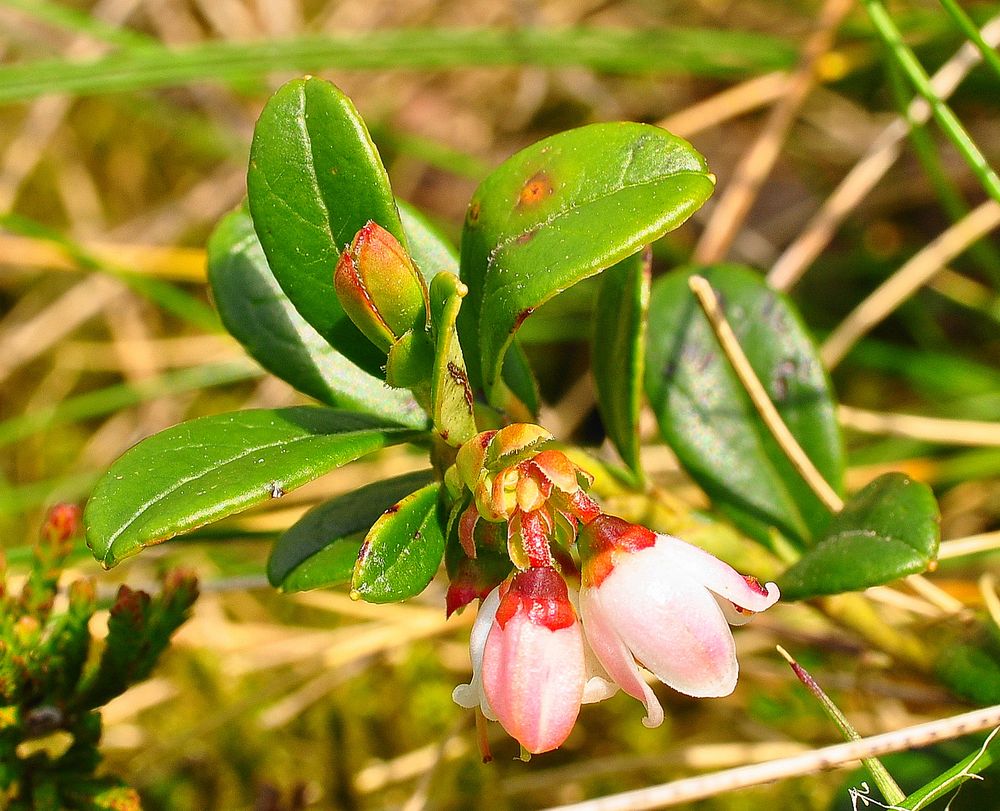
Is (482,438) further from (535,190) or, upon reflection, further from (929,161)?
(929,161)

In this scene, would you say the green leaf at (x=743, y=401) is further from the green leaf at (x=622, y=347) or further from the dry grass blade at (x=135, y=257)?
the dry grass blade at (x=135, y=257)

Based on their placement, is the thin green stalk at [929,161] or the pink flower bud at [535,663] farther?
the thin green stalk at [929,161]

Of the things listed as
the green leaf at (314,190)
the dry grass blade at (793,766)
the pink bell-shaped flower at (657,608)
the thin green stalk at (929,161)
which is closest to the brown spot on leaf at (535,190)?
the green leaf at (314,190)

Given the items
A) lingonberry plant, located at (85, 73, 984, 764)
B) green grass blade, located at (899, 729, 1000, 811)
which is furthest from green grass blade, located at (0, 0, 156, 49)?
green grass blade, located at (899, 729, 1000, 811)

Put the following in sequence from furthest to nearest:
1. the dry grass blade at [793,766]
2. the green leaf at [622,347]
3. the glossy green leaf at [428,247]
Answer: the glossy green leaf at [428,247], the green leaf at [622,347], the dry grass blade at [793,766]

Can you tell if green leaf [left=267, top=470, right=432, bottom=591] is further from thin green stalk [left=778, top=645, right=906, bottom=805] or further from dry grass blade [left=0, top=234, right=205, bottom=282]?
dry grass blade [left=0, top=234, right=205, bottom=282]
